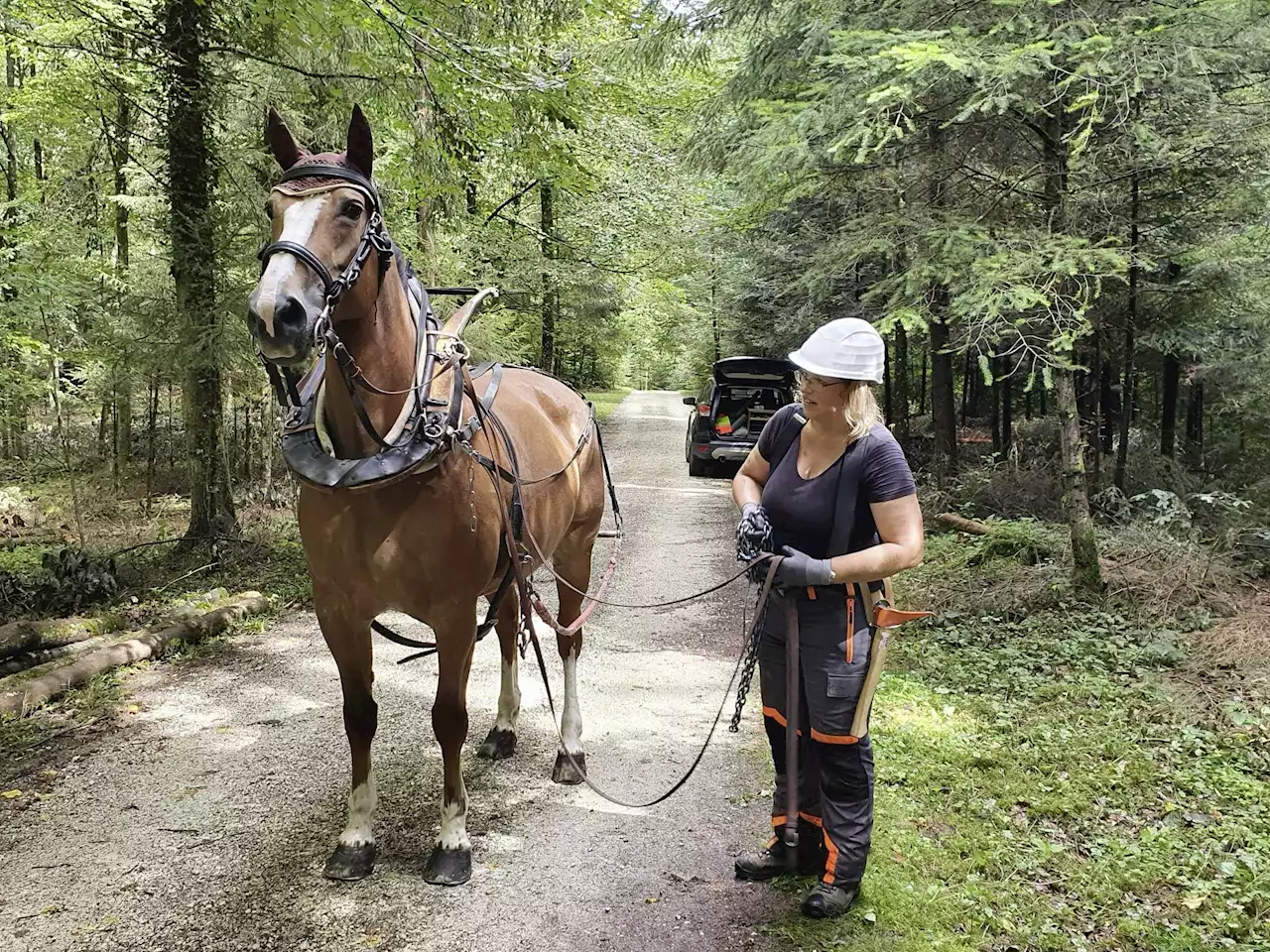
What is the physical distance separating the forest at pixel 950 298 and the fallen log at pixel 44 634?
597 mm

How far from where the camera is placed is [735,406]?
14.9m

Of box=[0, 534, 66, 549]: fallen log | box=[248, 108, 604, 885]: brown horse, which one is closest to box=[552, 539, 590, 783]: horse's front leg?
box=[248, 108, 604, 885]: brown horse

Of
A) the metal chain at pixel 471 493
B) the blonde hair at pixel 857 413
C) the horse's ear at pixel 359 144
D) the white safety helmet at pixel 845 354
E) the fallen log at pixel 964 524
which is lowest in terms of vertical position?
the fallen log at pixel 964 524

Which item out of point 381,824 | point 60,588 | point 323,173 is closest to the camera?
point 323,173

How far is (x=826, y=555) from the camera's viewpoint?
3010 millimetres

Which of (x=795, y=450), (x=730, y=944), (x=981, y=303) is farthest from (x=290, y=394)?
(x=981, y=303)

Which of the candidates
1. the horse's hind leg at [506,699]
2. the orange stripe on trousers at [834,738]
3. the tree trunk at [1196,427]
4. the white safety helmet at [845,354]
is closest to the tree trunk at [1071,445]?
the white safety helmet at [845,354]

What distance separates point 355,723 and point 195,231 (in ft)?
20.3

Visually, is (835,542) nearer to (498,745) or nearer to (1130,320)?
(498,745)

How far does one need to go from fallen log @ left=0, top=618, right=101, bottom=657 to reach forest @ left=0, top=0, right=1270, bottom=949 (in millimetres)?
597

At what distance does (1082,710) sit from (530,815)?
3.31m

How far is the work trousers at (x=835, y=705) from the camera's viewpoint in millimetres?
2975

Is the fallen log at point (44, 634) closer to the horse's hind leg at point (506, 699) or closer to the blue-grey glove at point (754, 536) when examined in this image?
the horse's hind leg at point (506, 699)

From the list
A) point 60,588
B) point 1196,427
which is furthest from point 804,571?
point 1196,427
